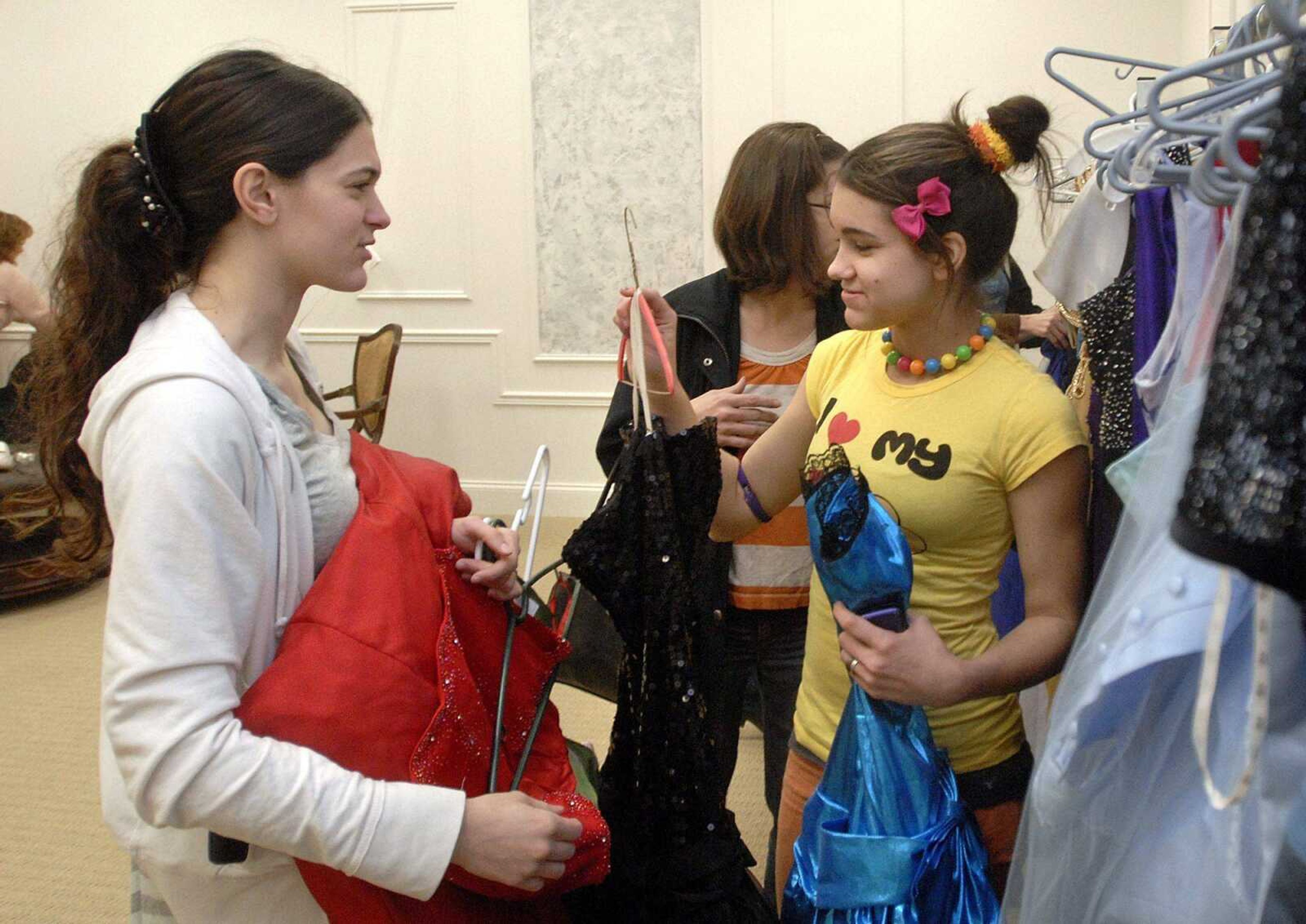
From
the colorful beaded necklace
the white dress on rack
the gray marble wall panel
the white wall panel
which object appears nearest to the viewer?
the white dress on rack

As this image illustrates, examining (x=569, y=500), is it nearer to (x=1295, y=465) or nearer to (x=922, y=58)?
(x=922, y=58)

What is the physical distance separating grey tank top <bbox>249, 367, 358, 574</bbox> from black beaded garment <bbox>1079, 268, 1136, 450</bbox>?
926 mm

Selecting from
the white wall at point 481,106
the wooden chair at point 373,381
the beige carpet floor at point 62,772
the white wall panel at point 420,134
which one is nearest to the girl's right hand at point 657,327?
the beige carpet floor at point 62,772

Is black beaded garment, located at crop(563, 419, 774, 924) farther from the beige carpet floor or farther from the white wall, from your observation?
the white wall

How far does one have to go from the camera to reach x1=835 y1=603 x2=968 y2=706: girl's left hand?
118cm

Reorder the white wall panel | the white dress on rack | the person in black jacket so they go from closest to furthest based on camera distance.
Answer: the white dress on rack < the person in black jacket < the white wall panel

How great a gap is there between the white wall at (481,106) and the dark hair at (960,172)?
12.6ft

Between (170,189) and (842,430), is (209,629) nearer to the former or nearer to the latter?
(170,189)

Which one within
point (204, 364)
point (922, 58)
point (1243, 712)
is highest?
point (922, 58)

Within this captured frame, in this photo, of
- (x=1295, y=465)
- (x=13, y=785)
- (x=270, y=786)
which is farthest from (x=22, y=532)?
(x=13, y=785)

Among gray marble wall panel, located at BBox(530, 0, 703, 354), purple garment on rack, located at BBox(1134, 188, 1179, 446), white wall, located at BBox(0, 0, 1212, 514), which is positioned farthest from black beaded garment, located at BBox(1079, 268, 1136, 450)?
gray marble wall panel, located at BBox(530, 0, 703, 354)

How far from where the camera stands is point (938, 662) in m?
1.20

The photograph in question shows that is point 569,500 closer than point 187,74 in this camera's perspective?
No

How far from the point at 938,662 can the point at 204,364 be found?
80 cm
